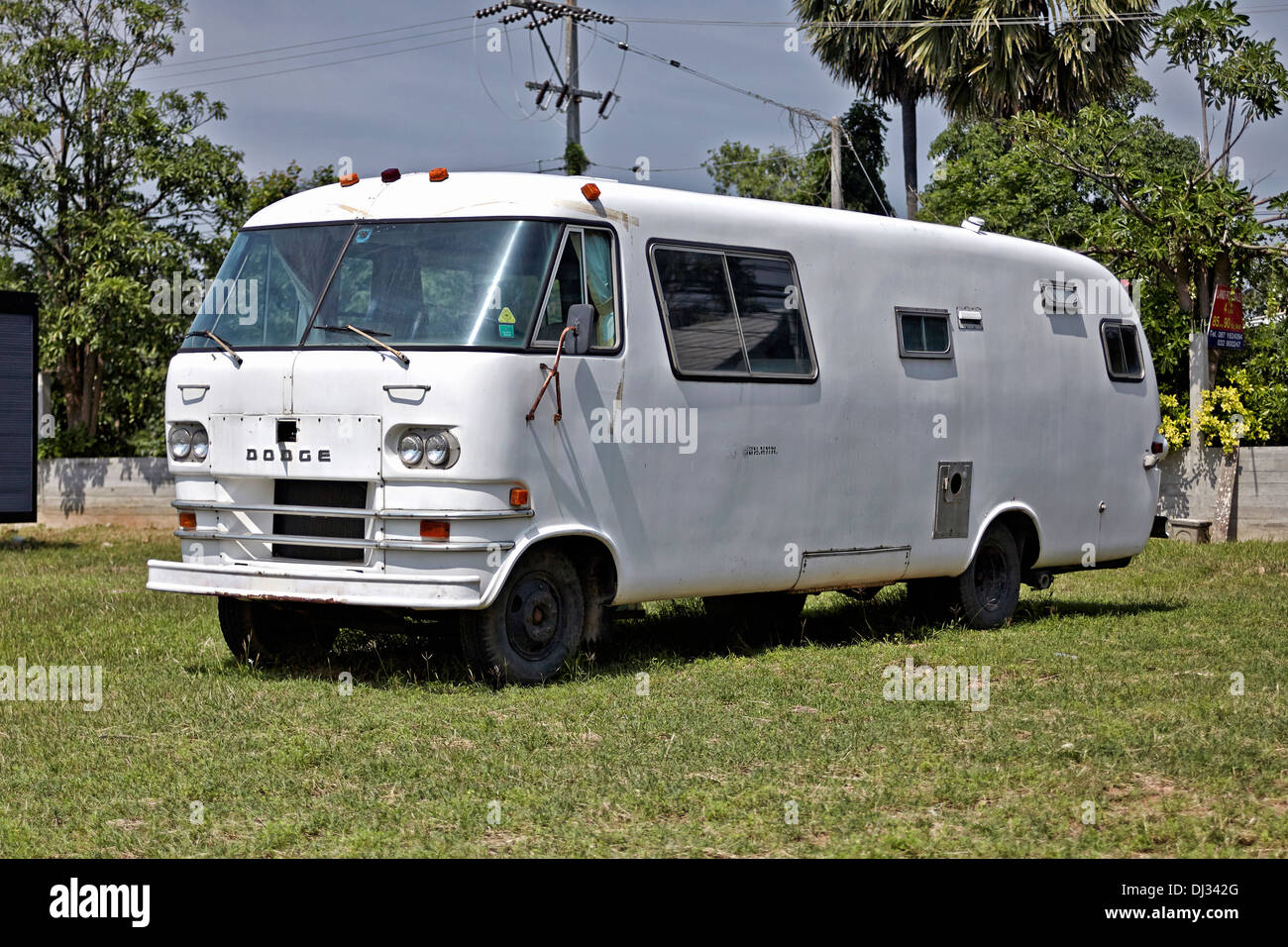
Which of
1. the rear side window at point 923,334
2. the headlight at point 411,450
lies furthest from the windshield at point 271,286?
the rear side window at point 923,334

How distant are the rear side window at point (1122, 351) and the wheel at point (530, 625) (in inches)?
230

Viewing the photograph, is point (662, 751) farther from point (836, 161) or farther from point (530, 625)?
point (836, 161)

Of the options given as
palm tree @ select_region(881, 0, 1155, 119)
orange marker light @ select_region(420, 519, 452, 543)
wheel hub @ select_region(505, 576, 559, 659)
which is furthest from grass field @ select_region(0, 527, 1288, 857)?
palm tree @ select_region(881, 0, 1155, 119)

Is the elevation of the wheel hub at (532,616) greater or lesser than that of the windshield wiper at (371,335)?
lesser

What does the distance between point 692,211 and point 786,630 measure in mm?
3457

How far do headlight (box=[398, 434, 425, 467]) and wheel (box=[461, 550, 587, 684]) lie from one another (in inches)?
34.0

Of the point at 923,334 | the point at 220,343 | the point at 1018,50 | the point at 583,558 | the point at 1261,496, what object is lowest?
the point at 583,558

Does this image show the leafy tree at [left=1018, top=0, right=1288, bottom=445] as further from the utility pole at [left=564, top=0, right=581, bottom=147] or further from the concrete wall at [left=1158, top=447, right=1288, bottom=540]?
the utility pole at [left=564, top=0, right=581, bottom=147]

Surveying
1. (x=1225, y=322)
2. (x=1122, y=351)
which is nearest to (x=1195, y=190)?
(x=1225, y=322)

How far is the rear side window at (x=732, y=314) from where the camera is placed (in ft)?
31.4

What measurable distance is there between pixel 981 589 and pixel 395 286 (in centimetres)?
542

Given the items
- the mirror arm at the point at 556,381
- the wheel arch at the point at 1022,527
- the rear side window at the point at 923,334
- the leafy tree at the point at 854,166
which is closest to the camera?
the mirror arm at the point at 556,381

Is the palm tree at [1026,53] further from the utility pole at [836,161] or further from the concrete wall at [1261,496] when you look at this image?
the concrete wall at [1261,496]

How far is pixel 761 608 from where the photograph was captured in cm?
1146
